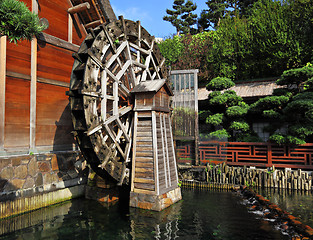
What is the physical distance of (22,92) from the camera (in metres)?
5.98

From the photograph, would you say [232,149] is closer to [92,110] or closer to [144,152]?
[144,152]

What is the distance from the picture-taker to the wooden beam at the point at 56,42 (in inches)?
259

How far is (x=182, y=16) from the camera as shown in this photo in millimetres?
31422

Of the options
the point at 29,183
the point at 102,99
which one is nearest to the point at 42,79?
the point at 102,99

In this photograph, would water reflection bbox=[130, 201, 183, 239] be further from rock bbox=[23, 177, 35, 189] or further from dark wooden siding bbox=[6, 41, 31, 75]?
dark wooden siding bbox=[6, 41, 31, 75]

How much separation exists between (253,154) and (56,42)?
859 cm

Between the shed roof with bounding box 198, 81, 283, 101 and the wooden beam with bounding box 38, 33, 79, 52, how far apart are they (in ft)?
25.8

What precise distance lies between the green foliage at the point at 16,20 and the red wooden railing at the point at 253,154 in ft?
26.1

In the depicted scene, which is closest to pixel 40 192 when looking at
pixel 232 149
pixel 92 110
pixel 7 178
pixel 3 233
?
pixel 7 178

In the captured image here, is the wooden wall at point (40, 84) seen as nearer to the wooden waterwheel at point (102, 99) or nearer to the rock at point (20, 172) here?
the rock at point (20, 172)

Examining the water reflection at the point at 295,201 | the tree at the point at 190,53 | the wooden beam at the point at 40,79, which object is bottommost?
the water reflection at the point at 295,201

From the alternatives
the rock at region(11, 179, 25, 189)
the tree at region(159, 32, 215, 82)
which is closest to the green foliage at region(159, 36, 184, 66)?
the tree at region(159, 32, 215, 82)

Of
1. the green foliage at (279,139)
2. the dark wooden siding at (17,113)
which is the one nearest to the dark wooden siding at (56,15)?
the dark wooden siding at (17,113)

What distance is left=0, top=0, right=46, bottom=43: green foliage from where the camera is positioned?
3.11m
